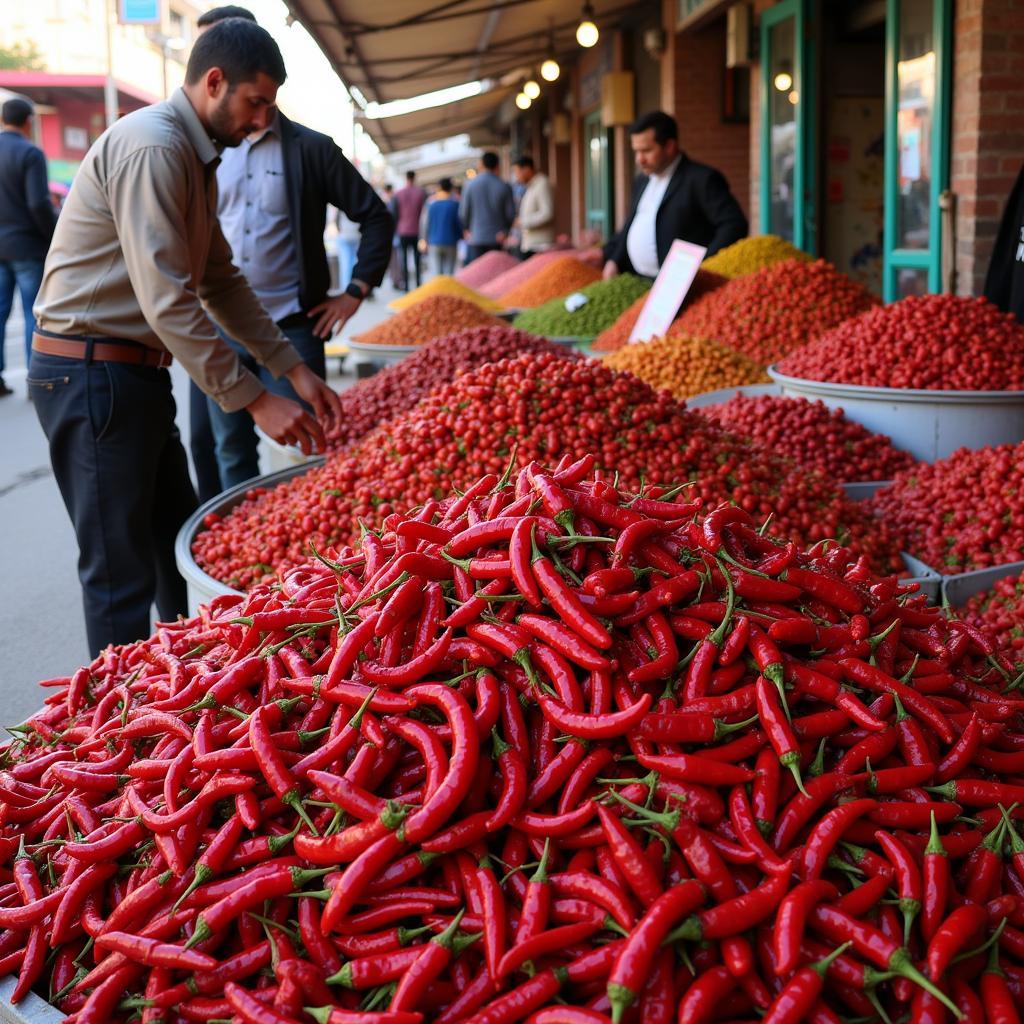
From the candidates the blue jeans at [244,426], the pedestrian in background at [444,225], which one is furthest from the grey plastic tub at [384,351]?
the pedestrian in background at [444,225]

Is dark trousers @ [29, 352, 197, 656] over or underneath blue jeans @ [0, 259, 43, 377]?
underneath

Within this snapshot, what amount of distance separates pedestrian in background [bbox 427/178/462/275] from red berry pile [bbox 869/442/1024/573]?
50.8 ft

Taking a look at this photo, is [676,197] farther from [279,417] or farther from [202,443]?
[279,417]

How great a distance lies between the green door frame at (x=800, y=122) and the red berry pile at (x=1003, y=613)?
23.3 ft

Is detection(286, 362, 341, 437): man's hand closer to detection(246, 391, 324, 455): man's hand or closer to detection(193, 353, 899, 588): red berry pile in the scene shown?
detection(246, 391, 324, 455): man's hand

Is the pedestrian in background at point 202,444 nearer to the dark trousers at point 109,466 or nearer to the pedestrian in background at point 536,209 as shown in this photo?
the dark trousers at point 109,466

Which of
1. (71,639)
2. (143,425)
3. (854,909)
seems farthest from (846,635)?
(71,639)

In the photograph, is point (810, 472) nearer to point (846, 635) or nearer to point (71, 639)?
point (846, 635)

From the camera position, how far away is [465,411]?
322 centimetres

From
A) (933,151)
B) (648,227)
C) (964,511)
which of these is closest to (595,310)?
(648,227)

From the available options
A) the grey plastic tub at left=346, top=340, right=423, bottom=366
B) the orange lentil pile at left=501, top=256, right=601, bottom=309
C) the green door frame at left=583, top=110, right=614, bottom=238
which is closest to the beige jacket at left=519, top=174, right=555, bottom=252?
the green door frame at left=583, top=110, right=614, bottom=238

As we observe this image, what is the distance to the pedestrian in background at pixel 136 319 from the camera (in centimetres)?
313

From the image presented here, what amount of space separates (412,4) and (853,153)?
414 cm

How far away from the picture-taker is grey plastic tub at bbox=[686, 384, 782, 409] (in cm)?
493
